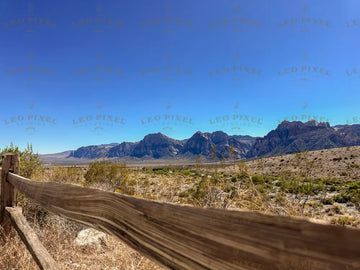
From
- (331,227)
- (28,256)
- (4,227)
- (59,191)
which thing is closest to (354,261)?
(331,227)

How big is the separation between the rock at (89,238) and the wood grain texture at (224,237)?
154 inches

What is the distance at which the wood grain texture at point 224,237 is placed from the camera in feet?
2.12

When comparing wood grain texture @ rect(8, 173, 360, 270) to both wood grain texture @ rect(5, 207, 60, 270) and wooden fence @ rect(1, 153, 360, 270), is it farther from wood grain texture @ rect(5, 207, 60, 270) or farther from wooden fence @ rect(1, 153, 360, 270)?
wood grain texture @ rect(5, 207, 60, 270)

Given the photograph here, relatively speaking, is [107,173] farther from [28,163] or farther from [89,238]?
[89,238]

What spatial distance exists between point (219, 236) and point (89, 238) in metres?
5.12

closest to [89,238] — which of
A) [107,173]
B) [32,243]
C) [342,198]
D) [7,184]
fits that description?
[7,184]

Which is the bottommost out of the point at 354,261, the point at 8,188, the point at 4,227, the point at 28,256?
the point at 28,256

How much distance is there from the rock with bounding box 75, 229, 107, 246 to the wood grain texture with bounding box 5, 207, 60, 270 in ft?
5.65

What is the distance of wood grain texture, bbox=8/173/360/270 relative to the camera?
0.65 metres

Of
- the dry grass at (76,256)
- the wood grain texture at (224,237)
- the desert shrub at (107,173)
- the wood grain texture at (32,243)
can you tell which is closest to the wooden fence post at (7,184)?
the wood grain texture at (32,243)

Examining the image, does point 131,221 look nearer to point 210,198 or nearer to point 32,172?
point 210,198

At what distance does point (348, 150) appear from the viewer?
50625 millimetres

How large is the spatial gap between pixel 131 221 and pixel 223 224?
2.31 ft

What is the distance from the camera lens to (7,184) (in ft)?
13.3
